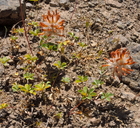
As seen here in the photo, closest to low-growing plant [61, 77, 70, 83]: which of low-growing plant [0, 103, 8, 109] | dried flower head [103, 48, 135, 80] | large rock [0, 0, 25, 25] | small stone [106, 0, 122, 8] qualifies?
dried flower head [103, 48, 135, 80]

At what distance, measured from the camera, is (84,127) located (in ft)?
9.19

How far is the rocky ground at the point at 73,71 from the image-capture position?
2.89 metres

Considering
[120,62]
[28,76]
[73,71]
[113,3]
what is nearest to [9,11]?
[28,76]

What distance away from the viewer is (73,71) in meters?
3.54

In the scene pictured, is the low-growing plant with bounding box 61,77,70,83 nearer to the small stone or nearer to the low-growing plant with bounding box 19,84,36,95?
the low-growing plant with bounding box 19,84,36,95

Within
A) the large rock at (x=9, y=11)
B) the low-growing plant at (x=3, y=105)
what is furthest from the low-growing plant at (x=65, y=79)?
the large rock at (x=9, y=11)

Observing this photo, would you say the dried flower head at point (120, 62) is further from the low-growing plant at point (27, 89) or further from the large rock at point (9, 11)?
the large rock at point (9, 11)

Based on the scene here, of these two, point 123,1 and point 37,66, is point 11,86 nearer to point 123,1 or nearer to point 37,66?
point 37,66

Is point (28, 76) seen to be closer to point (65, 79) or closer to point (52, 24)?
point (65, 79)

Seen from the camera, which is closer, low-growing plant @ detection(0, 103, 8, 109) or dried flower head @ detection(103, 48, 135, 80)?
low-growing plant @ detection(0, 103, 8, 109)

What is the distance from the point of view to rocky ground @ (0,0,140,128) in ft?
9.48

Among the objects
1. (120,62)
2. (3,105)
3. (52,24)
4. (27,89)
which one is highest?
(52,24)

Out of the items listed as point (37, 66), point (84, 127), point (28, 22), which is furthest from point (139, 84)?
point (28, 22)

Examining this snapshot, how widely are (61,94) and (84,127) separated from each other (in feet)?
2.23
